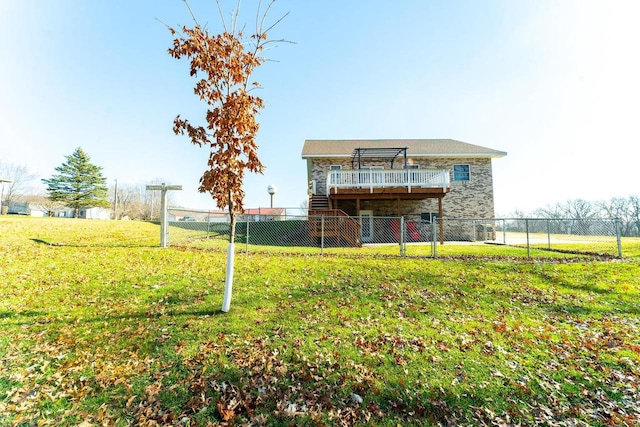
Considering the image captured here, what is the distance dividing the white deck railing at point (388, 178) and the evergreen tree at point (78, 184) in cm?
3185

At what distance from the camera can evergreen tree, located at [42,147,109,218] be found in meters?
31.2

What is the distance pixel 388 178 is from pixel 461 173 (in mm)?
7079

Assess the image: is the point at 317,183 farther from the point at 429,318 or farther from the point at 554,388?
the point at 554,388

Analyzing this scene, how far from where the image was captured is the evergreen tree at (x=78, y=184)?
31250 millimetres

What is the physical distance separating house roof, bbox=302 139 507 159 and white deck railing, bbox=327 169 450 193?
3.33 m

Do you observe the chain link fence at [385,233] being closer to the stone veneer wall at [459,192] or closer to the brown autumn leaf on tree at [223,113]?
the stone veneer wall at [459,192]

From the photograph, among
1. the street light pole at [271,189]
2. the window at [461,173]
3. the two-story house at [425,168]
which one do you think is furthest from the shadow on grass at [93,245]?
the street light pole at [271,189]

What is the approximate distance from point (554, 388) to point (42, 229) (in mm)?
16548

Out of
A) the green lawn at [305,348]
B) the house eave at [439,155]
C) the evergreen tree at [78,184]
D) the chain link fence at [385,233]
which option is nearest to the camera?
the green lawn at [305,348]

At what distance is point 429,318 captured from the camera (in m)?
4.79

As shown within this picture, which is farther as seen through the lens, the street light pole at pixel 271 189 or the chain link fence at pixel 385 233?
the street light pole at pixel 271 189

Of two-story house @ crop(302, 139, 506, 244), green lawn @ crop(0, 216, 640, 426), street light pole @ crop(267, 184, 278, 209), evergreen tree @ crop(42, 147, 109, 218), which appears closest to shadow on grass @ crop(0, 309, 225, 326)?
green lawn @ crop(0, 216, 640, 426)

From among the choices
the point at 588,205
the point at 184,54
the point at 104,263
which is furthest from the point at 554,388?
the point at 588,205

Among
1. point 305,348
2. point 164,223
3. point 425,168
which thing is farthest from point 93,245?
point 425,168
